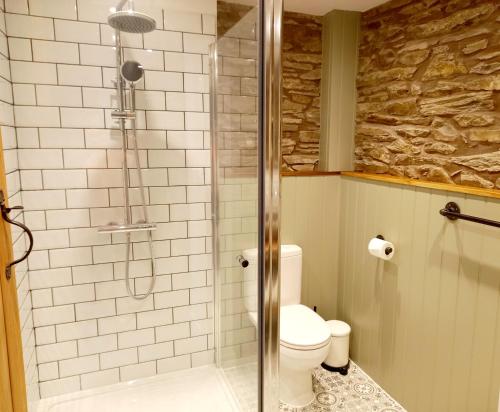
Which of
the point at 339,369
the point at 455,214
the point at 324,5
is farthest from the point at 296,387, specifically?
the point at 324,5

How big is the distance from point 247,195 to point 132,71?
96 cm

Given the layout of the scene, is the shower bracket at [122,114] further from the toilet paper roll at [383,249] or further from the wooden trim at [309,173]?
the toilet paper roll at [383,249]

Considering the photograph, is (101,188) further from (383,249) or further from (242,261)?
(383,249)

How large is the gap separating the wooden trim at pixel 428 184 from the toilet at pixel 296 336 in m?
0.65

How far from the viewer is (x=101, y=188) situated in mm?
2109

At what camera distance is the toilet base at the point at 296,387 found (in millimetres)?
2307

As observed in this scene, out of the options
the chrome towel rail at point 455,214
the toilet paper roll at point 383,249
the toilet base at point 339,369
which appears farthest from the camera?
the toilet base at point 339,369

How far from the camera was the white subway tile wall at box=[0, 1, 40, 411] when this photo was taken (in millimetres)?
1758

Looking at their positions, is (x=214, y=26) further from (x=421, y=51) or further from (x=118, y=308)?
(x=118, y=308)

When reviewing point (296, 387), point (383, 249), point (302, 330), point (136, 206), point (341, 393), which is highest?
point (136, 206)

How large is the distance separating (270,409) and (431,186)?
1321 mm

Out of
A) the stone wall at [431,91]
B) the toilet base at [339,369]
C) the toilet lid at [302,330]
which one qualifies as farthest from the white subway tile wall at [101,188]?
the stone wall at [431,91]

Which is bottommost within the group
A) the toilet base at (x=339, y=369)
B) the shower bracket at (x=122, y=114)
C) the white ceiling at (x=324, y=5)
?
the toilet base at (x=339, y=369)

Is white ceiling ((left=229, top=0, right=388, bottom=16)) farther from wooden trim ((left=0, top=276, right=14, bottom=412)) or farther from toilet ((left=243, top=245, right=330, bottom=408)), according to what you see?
wooden trim ((left=0, top=276, right=14, bottom=412))
